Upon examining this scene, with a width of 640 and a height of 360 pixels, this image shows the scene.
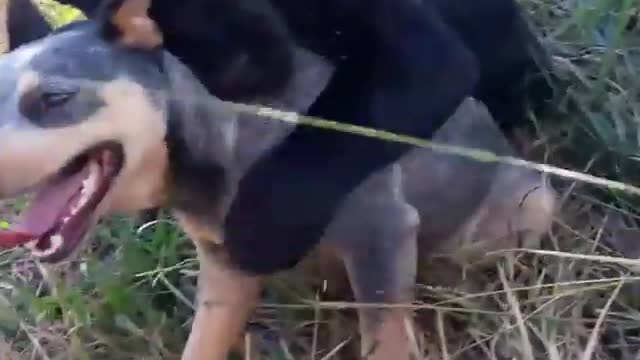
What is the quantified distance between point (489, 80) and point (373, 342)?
1.07 feet

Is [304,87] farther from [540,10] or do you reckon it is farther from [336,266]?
[540,10]

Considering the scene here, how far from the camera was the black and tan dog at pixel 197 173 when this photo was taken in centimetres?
86

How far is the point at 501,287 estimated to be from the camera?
1170 mm

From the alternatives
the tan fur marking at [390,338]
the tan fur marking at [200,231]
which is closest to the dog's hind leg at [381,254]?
the tan fur marking at [390,338]

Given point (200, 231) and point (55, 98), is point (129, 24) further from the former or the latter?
point (200, 231)

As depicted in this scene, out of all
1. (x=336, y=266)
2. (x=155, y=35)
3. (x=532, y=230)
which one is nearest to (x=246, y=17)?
(x=155, y=35)

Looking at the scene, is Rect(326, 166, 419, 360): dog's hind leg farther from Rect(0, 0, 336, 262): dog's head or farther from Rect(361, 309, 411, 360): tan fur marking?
Rect(0, 0, 336, 262): dog's head

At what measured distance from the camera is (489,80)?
3.94 feet

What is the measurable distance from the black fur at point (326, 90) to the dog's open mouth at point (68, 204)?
101 mm

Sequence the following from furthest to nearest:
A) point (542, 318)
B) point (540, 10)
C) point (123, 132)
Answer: point (540, 10) < point (542, 318) < point (123, 132)

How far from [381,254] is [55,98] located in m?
0.33

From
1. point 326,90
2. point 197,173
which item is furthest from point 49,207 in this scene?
point 326,90

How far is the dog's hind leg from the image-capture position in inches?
40.1

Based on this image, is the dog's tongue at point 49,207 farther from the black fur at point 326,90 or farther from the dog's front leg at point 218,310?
the dog's front leg at point 218,310
